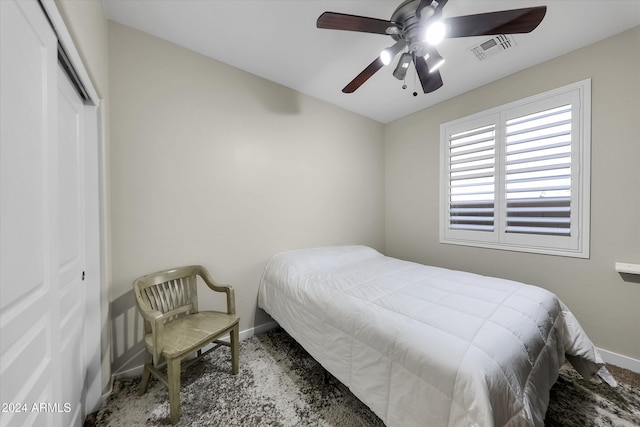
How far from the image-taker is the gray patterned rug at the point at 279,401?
1.37 m

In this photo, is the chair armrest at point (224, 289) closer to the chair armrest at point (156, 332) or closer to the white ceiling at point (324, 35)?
the chair armrest at point (156, 332)

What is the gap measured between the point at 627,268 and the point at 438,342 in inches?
77.8

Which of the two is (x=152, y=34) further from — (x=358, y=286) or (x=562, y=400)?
(x=562, y=400)

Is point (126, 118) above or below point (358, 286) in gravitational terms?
above

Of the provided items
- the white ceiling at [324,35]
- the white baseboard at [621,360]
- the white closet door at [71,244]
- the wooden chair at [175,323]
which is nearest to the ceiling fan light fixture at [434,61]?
the white ceiling at [324,35]

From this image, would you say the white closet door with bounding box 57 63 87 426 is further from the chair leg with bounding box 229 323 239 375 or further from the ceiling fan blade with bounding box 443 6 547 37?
the ceiling fan blade with bounding box 443 6 547 37

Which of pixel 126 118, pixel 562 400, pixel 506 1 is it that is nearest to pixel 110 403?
pixel 126 118

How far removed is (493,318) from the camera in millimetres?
1215

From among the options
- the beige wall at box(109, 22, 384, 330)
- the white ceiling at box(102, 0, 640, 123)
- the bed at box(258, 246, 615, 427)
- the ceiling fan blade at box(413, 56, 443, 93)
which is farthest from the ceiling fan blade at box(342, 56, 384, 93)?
the bed at box(258, 246, 615, 427)

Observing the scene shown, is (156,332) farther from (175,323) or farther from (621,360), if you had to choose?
(621,360)

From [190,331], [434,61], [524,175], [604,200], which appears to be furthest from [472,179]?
[190,331]

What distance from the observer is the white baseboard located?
5.83 ft

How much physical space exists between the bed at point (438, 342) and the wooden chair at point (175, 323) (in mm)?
532

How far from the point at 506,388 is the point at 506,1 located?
227 centimetres
